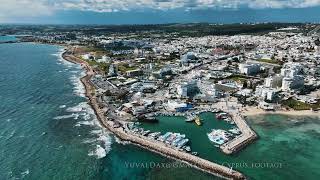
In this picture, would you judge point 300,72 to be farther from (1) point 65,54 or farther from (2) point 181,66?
(1) point 65,54

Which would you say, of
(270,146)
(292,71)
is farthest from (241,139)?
(292,71)

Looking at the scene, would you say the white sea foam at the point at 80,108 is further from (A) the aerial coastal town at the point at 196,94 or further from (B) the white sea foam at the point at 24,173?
(B) the white sea foam at the point at 24,173

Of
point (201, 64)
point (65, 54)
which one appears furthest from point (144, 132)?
point (65, 54)

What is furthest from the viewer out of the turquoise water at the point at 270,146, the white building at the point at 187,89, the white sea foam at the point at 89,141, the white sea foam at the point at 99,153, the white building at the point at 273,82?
the white building at the point at 273,82

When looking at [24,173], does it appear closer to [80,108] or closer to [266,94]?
[80,108]

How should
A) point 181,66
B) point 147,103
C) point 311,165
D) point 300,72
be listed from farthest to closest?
point 181,66 → point 300,72 → point 147,103 → point 311,165

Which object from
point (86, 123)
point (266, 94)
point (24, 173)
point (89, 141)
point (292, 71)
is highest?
point (292, 71)

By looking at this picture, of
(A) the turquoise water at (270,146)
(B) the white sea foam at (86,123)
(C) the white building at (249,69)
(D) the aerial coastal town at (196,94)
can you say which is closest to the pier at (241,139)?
(D) the aerial coastal town at (196,94)

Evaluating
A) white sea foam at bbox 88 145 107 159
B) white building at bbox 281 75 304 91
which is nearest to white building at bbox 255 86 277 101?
white building at bbox 281 75 304 91
